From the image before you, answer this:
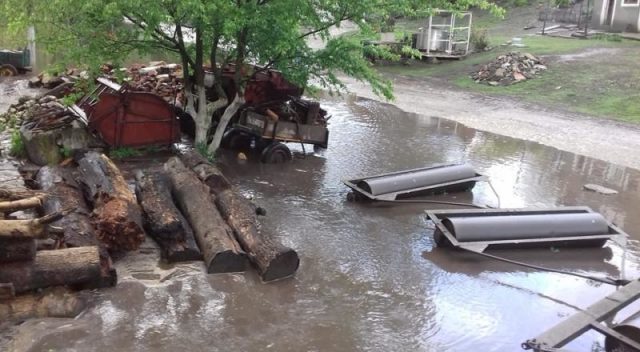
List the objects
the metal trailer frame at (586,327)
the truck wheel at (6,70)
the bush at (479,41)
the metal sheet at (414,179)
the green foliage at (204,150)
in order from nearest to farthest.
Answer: the metal trailer frame at (586,327)
the metal sheet at (414,179)
the green foliage at (204,150)
the truck wheel at (6,70)
the bush at (479,41)

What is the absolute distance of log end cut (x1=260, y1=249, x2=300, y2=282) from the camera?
729 centimetres

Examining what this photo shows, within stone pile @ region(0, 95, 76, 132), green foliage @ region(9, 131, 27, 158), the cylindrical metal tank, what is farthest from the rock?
green foliage @ region(9, 131, 27, 158)

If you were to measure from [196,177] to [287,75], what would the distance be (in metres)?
3.56

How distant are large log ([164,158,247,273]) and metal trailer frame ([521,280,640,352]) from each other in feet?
12.0

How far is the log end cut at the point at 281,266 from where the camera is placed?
7.29 meters

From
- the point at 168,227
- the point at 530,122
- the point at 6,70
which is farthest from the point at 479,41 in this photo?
the point at 168,227

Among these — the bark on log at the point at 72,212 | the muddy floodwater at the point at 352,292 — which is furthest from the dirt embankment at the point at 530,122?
the bark on log at the point at 72,212

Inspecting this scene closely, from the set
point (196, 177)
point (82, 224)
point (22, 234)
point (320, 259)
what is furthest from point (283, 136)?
point (22, 234)

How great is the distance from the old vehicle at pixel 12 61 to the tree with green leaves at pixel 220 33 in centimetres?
1327

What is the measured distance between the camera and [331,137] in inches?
613

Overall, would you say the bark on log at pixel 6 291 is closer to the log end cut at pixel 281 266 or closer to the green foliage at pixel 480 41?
the log end cut at pixel 281 266

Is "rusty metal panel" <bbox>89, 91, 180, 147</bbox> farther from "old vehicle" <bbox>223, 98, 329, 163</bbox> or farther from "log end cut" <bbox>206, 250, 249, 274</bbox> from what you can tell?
"log end cut" <bbox>206, 250, 249, 274</bbox>

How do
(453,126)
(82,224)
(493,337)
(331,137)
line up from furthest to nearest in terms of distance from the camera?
(453,126)
(331,137)
(82,224)
(493,337)

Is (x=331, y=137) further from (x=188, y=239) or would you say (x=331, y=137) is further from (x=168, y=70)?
(x=188, y=239)
